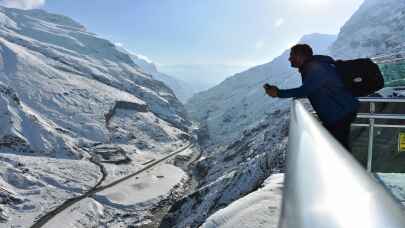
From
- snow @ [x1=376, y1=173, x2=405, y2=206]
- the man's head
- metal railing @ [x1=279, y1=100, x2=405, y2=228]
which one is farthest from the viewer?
snow @ [x1=376, y1=173, x2=405, y2=206]

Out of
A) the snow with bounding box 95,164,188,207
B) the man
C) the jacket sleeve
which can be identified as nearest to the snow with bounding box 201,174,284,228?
the man

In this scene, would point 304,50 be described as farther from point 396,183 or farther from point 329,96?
point 396,183

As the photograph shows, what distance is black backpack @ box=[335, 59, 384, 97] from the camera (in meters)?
5.81

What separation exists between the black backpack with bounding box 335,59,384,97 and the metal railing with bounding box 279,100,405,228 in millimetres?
4225

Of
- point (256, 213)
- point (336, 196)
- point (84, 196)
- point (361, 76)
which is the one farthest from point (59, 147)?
point (336, 196)

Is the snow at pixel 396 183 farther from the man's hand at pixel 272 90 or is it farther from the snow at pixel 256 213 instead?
the snow at pixel 256 213

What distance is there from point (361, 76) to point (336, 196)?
4.97 m

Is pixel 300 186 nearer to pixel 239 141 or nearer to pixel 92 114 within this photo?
pixel 239 141

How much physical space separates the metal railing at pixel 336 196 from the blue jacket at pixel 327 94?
3.52 meters

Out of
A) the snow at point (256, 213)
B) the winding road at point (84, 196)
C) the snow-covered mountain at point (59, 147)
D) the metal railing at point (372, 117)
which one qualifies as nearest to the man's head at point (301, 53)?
the metal railing at point (372, 117)

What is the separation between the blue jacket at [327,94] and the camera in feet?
17.2

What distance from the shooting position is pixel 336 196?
1.29 m

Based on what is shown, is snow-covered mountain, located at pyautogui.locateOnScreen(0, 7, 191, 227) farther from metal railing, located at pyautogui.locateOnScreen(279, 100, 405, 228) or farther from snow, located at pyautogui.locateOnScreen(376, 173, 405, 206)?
metal railing, located at pyautogui.locateOnScreen(279, 100, 405, 228)

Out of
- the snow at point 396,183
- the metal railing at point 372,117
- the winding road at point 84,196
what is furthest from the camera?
the winding road at point 84,196
